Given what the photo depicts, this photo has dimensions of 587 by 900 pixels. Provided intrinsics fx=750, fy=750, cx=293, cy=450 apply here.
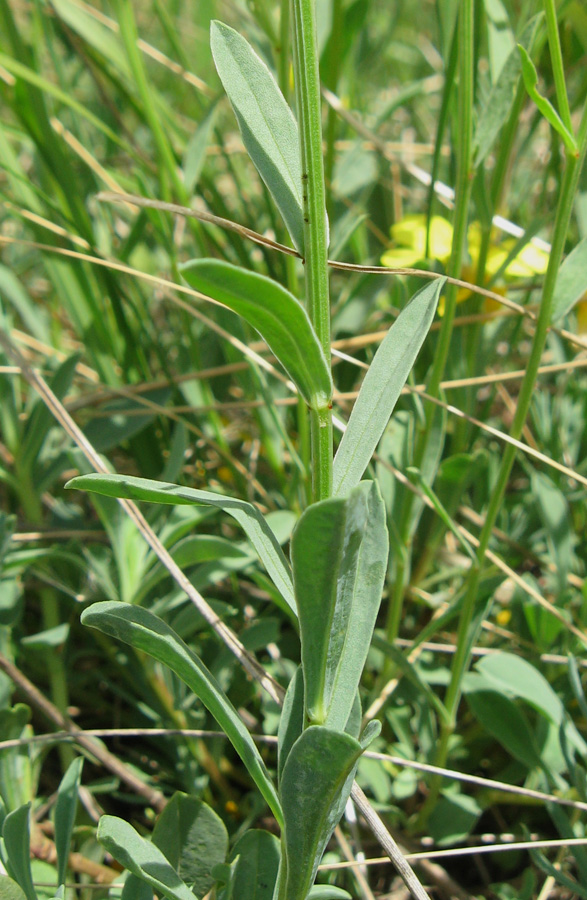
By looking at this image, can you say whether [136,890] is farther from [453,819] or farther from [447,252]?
[447,252]

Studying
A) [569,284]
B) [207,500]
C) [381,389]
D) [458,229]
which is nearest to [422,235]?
[458,229]

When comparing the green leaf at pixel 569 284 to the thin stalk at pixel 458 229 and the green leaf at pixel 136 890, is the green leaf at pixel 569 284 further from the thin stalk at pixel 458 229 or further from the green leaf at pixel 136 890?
the green leaf at pixel 136 890

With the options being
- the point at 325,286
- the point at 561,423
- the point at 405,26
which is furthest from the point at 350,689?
the point at 405,26

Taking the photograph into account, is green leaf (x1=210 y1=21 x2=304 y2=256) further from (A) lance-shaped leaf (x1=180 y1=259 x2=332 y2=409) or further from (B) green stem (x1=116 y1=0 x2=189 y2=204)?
(B) green stem (x1=116 y1=0 x2=189 y2=204)

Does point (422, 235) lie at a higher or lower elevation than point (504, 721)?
higher

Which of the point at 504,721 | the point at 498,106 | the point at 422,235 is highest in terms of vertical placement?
the point at 498,106

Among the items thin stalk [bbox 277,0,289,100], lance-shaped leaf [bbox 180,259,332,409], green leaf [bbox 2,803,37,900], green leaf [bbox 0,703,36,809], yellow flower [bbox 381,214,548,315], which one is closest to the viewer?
lance-shaped leaf [bbox 180,259,332,409]

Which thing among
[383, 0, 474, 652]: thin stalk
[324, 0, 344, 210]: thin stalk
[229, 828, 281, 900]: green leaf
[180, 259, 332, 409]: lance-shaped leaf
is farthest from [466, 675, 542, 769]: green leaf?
[324, 0, 344, 210]: thin stalk
